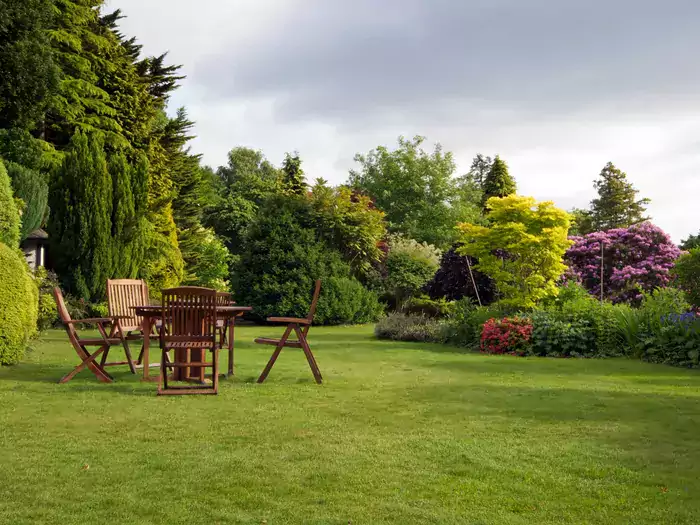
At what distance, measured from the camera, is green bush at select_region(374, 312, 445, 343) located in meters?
15.6

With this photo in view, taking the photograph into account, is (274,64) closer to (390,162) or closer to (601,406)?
(601,406)

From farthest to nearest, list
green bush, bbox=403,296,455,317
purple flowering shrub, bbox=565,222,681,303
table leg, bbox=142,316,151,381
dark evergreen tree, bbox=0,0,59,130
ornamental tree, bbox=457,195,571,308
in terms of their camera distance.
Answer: purple flowering shrub, bbox=565,222,681,303 < dark evergreen tree, bbox=0,0,59,130 < green bush, bbox=403,296,455,317 < ornamental tree, bbox=457,195,571,308 < table leg, bbox=142,316,151,381

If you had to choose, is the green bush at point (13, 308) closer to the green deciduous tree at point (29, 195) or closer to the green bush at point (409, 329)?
the green deciduous tree at point (29, 195)

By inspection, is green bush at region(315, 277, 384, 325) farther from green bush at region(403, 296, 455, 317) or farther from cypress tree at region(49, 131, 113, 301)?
cypress tree at region(49, 131, 113, 301)

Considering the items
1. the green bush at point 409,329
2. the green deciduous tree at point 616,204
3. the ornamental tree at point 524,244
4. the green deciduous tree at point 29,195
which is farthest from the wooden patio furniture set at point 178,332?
the green deciduous tree at point 616,204

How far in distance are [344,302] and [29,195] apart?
9.74 metres

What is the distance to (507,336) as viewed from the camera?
42.9 feet

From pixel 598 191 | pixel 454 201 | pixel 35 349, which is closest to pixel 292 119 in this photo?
pixel 35 349

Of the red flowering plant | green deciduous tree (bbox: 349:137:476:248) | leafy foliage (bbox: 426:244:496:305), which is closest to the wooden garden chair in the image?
the red flowering plant

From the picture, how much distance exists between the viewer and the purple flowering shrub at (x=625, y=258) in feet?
66.6

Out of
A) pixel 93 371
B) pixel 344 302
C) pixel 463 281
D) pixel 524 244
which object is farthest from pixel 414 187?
pixel 93 371

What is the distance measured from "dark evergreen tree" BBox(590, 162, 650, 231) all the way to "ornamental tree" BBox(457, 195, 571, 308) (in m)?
33.4

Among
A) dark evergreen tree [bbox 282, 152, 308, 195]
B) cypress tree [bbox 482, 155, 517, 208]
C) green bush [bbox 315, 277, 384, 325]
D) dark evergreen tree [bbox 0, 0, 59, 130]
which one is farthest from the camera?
cypress tree [bbox 482, 155, 517, 208]

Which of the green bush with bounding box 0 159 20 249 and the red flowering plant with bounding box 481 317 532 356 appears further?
the red flowering plant with bounding box 481 317 532 356
